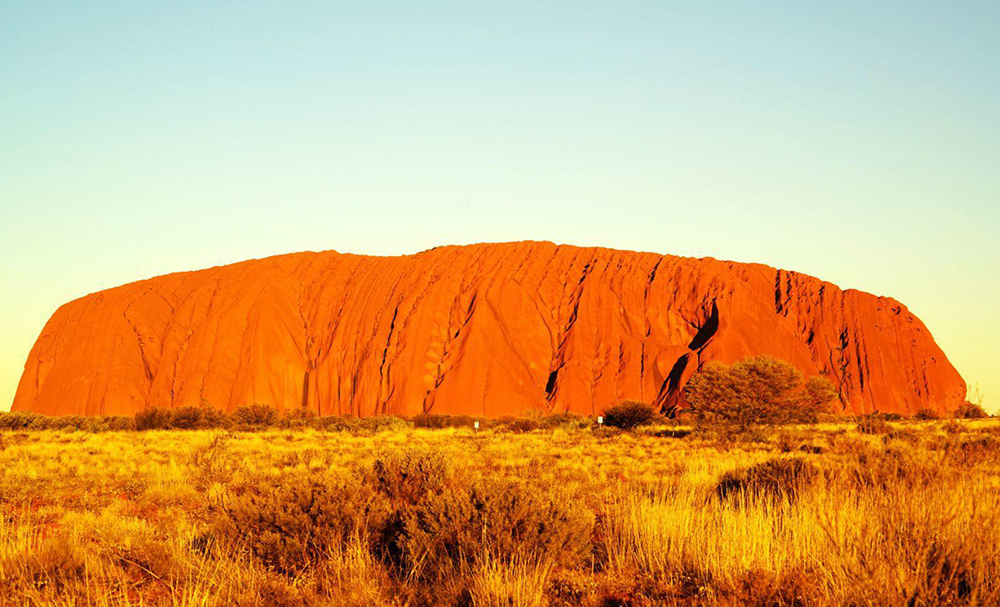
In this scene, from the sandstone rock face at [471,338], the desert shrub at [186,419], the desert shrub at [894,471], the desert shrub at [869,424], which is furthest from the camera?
the sandstone rock face at [471,338]

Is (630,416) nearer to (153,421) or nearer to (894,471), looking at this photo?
(153,421)

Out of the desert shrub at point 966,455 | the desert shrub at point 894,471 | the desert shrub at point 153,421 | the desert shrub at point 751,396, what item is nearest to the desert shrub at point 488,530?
the desert shrub at point 894,471

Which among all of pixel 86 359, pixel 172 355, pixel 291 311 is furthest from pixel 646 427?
pixel 86 359

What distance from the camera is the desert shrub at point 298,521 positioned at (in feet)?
21.3

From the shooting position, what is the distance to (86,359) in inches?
2680

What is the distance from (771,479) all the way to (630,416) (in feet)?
100

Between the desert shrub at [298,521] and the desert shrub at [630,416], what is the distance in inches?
1314

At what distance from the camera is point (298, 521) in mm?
6797

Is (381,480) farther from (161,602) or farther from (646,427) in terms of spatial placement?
(646,427)

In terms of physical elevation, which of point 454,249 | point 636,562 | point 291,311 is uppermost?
point 454,249

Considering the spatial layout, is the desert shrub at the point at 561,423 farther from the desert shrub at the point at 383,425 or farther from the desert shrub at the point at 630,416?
the desert shrub at the point at 383,425

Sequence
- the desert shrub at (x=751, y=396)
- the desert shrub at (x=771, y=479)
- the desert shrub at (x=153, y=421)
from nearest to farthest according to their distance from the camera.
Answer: the desert shrub at (x=771, y=479) < the desert shrub at (x=751, y=396) < the desert shrub at (x=153, y=421)

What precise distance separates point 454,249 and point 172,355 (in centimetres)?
3299

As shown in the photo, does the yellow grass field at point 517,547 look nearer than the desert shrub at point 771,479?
Yes
